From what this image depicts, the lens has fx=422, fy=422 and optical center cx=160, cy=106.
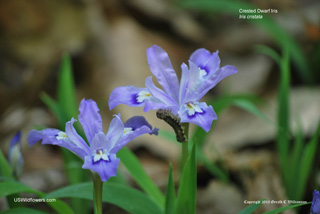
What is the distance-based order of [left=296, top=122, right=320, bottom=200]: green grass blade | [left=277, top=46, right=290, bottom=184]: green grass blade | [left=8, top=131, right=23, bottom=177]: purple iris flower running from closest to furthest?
[left=8, top=131, right=23, bottom=177]: purple iris flower → [left=296, top=122, right=320, bottom=200]: green grass blade → [left=277, top=46, right=290, bottom=184]: green grass blade

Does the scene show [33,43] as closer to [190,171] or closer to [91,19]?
[91,19]

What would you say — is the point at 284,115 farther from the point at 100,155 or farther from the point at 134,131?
the point at 100,155

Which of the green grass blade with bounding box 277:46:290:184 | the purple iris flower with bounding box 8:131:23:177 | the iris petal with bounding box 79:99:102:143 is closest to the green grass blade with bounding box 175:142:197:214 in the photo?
the iris petal with bounding box 79:99:102:143

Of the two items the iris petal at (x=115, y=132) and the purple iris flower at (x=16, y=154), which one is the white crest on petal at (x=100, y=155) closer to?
the iris petal at (x=115, y=132)

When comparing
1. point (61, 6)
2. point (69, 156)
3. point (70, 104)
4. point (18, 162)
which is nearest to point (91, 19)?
point (61, 6)

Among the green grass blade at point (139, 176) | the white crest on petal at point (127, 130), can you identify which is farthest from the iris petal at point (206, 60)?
the green grass blade at point (139, 176)

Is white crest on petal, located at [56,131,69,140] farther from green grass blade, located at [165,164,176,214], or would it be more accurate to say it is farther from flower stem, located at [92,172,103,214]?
green grass blade, located at [165,164,176,214]

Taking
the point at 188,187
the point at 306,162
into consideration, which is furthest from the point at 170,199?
the point at 306,162

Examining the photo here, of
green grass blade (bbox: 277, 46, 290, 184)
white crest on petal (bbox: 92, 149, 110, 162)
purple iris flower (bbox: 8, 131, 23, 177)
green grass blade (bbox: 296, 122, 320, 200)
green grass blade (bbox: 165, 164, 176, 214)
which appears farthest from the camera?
green grass blade (bbox: 277, 46, 290, 184)
